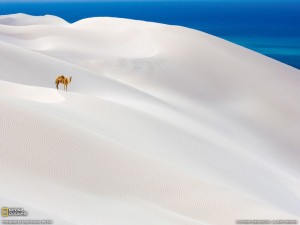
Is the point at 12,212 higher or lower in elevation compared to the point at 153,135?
lower

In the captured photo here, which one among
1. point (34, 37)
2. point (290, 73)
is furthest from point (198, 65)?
point (34, 37)

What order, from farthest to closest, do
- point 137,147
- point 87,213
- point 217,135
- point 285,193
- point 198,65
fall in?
point 198,65 → point 217,135 → point 285,193 → point 137,147 → point 87,213

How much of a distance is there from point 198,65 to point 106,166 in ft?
50.3

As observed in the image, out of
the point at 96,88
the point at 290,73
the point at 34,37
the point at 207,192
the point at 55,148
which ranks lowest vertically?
the point at 207,192

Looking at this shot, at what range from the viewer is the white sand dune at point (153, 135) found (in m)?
6.54

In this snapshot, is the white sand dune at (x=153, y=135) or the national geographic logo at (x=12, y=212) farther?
the white sand dune at (x=153, y=135)

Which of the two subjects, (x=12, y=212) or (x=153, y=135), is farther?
(x=153, y=135)

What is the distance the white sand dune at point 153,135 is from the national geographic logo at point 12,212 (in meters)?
0.05

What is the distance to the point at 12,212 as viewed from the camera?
5.27 metres

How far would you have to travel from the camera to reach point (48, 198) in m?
5.94

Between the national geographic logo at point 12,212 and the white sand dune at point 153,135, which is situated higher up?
the white sand dune at point 153,135

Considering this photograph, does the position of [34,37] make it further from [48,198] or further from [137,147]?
[48,198]

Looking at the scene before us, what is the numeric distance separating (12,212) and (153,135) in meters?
5.40

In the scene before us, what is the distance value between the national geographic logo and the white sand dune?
0.17 feet
